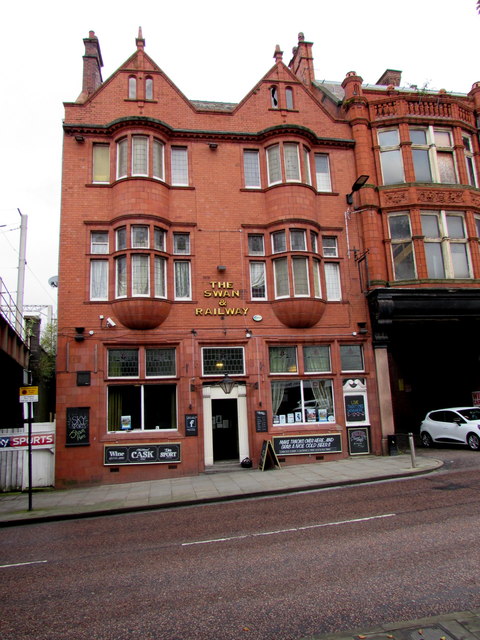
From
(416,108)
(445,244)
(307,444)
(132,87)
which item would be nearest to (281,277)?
(307,444)

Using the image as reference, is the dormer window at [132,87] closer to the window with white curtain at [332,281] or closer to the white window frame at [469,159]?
the window with white curtain at [332,281]

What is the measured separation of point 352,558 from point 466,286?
1499 cm

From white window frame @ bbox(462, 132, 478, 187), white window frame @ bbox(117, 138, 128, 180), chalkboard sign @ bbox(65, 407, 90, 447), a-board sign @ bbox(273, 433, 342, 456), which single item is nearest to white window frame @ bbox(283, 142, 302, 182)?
white window frame @ bbox(117, 138, 128, 180)

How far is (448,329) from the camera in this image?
20062 millimetres

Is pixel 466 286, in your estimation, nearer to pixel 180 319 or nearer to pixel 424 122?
pixel 424 122

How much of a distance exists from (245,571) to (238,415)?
1049cm

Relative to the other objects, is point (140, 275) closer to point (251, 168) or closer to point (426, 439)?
point (251, 168)

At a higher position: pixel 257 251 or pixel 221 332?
pixel 257 251

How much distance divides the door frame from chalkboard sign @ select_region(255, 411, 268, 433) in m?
0.46

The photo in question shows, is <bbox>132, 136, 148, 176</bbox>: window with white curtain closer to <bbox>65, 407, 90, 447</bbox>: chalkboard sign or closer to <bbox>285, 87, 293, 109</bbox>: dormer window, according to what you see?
<bbox>285, 87, 293, 109</bbox>: dormer window

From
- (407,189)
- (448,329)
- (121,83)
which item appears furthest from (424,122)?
(121,83)

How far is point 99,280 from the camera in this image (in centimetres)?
1691

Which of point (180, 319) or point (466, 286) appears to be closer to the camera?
point (180, 319)

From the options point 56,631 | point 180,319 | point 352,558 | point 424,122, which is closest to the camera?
point 56,631
